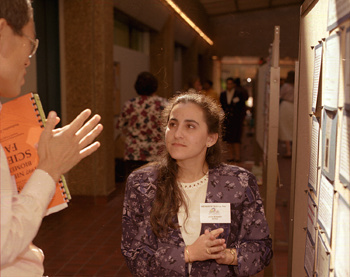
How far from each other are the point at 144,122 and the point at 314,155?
313 cm

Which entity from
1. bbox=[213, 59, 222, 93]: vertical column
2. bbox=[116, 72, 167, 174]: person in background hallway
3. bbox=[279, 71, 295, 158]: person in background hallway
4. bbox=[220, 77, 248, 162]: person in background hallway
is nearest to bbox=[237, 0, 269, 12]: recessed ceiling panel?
bbox=[279, 71, 295, 158]: person in background hallway

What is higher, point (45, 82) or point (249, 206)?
point (45, 82)

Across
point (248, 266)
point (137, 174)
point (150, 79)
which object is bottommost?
point (248, 266)

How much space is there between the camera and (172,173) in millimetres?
1996

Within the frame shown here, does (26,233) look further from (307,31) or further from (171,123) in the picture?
(307,31)

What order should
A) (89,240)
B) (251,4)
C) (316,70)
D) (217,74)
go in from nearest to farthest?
(316,70) → (89,240) → (251,4) → (217,74)

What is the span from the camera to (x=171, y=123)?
204cm

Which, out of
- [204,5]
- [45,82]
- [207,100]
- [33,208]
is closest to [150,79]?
[45,82]

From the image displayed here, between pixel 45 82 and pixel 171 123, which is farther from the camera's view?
pixel 45 82

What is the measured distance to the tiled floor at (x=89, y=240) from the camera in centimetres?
385

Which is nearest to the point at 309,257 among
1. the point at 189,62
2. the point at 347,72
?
the point at 347,72

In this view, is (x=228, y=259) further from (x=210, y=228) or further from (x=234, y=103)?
(x=234, y=103)

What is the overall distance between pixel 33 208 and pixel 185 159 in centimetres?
101

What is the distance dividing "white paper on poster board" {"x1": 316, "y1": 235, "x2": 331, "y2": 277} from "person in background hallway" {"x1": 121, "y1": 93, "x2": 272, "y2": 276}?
384 mm
